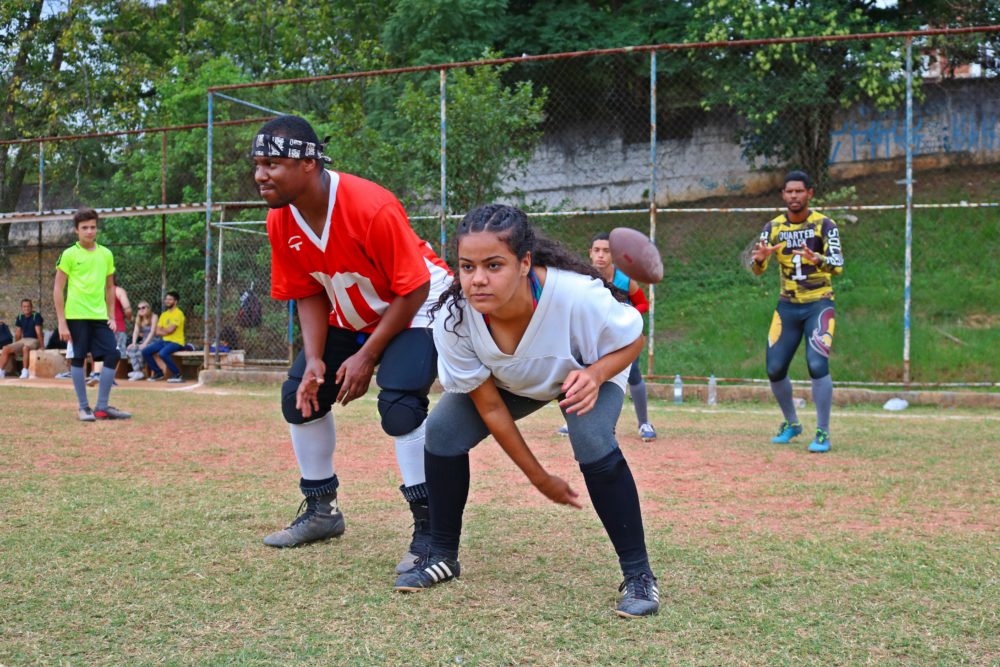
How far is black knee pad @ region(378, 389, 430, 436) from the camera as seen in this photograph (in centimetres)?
455

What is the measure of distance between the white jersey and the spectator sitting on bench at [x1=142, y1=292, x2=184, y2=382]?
13.7 metres

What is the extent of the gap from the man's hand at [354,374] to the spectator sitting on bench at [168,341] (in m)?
12.8

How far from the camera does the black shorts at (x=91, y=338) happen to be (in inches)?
393

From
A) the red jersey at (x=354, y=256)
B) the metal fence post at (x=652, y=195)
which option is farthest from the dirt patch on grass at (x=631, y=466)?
the metal fence post at (x=652, y=195)

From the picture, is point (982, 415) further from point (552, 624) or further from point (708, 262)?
point (552, 624)

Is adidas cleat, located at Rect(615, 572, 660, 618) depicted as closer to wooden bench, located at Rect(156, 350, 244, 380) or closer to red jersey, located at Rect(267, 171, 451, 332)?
red jersey, located at Rect(267, 171, 451, 332)

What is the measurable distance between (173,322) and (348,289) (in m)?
13.2

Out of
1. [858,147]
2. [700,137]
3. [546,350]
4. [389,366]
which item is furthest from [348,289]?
[858,147]

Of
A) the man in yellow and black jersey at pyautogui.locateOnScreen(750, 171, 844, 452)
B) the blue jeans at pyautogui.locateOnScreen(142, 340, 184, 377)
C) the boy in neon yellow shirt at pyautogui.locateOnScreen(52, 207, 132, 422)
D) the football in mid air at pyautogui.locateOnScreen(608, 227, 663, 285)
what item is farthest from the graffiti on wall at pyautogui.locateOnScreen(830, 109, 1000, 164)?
the football in mid air at pyautogui.locateOnScreen(608, 227, 663, 285)

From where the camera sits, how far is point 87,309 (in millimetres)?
9945

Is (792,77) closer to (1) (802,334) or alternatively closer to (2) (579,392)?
(1) (802,334)

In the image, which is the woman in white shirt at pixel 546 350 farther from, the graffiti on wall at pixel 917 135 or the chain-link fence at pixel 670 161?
the graffiti on wall at pixel 917 135

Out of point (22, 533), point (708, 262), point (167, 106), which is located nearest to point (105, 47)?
point (167, 106)

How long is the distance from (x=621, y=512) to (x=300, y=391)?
1628 millimetres
